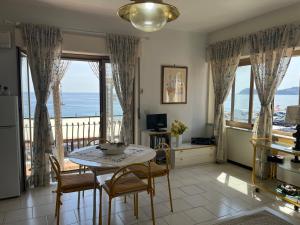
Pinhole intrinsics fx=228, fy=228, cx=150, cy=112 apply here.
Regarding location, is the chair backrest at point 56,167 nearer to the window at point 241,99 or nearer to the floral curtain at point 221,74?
the floral curtain at point 221,74

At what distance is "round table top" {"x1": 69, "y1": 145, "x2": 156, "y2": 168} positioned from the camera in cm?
213

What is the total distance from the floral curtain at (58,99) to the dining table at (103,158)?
133cm

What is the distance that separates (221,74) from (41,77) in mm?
3057

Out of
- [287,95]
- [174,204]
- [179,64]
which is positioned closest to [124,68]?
[179,64]

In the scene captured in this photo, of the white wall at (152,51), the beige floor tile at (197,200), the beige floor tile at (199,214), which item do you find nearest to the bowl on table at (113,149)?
the beige floor tile at (199,214)

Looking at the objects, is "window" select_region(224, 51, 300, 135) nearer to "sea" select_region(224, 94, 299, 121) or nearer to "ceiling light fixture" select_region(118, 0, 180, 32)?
"sea" select_region(224, 94, 299, 121)

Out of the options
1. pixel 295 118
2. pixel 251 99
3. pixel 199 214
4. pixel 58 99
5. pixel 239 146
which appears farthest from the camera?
pixel 239 146

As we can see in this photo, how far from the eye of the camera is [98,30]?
3660 mm

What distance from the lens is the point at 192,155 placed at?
422 centimetres

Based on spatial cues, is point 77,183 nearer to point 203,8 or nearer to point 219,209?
point 219,209

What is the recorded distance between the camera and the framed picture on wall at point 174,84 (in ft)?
14.1

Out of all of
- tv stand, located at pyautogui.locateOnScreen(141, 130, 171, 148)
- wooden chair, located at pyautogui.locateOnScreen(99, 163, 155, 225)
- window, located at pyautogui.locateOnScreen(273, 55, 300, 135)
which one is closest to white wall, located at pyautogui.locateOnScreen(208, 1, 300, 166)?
window, located at pyautogui.locateOnScreen(273, 55, 300, 135)

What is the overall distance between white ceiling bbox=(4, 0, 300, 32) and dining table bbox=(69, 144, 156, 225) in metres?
1.98

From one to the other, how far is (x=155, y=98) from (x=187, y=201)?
1.98 m
